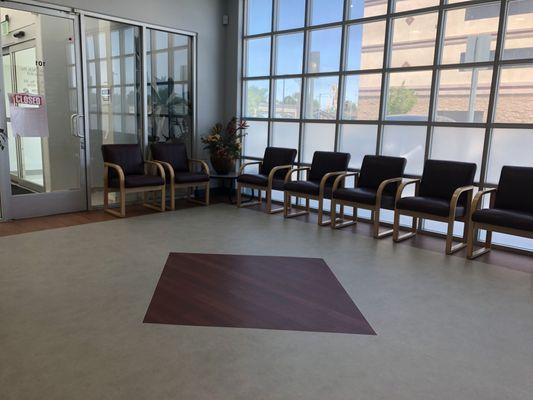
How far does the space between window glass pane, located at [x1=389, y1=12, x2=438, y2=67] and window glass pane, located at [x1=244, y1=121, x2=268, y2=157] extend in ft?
7.48

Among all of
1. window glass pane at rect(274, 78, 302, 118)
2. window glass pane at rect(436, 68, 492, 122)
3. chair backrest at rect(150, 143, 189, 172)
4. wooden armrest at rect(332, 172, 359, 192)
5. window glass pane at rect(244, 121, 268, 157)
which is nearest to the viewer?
window glass pane at rect(436, 68, 492, 122)

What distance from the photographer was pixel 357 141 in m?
5.66

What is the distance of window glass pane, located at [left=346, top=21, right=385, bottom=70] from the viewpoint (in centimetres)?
530

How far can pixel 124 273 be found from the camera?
11.3 feet

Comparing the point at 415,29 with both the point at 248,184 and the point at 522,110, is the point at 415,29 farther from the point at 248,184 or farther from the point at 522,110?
the point at 248,184

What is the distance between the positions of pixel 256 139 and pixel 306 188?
189 centimetres

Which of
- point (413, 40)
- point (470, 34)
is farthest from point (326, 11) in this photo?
point (470, 34)

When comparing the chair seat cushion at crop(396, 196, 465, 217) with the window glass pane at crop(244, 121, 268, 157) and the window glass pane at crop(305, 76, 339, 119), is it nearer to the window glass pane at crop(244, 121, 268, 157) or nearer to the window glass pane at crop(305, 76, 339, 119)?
the window glass pane at crop(305, 76, 339, 119)

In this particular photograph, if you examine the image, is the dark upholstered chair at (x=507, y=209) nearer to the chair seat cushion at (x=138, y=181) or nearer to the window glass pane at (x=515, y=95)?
the window glass pane at (x=515, y=95)

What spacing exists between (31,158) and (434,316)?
15.5ft

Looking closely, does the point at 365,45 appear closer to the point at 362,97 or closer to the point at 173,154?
the point at 362,97

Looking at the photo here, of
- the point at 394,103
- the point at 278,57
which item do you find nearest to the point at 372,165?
the point at 394,103

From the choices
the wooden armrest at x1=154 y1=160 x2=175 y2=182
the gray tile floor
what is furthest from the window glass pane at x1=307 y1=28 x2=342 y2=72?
the gray tile floor

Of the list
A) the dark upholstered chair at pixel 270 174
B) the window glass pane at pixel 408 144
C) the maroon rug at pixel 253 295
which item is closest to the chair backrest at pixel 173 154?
the dark upholstered chair at pixel 270 174
